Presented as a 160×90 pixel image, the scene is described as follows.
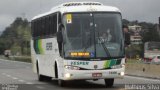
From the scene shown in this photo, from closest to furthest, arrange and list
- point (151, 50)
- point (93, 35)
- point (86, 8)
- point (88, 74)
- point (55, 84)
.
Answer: point (88, 74) < point (93, 35) < point (86, 8) < point (55, 84) < point (151, 50)

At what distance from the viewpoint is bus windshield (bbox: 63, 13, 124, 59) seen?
2145cm

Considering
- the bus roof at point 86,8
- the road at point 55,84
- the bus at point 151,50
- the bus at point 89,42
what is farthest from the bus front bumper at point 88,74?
the bus at point 151,50

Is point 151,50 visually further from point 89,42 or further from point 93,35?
point 89,42

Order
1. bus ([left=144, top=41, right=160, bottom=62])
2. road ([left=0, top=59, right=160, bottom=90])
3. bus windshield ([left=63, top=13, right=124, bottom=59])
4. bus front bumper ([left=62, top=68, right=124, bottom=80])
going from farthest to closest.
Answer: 1. bus ([left=144, top=41, right=160, bottom=62])
2. road ([left=0, top=59, right=160, bottom=90])
3. bus windshield ([left=63, top=13, right=124, bottom=59])
4. bus front bumper ([left=62, top=68, right=124, bottom=80])

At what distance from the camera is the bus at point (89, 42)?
21.3 m

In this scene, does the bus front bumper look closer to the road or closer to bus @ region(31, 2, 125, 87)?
bus @ region(31, 2, 125, 87)

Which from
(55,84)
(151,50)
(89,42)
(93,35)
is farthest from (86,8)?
(151,50)

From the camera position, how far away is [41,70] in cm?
2773

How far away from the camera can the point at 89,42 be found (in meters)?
21.5

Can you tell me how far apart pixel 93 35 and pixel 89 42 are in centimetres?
35

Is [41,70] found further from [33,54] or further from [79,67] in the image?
[79,67]

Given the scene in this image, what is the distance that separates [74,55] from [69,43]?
54 centimetres

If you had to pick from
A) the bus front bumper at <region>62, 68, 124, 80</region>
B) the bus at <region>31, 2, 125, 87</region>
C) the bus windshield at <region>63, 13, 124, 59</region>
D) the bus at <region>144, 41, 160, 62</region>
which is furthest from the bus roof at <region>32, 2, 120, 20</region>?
the bus at <region>144, 41, 160, 62</region>

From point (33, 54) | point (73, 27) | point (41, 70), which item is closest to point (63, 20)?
point (73, 27)
